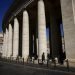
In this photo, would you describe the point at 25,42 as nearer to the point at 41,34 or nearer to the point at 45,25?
the point at 45,25

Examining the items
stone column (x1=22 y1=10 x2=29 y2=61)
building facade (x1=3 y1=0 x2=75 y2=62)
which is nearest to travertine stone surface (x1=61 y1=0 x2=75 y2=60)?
building facade (x1=3 y1=0 x2=75 y2=62)

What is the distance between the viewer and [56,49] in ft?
116

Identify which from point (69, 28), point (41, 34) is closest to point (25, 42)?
point (41, 34)

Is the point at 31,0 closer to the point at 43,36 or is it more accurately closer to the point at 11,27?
the point at 43,36

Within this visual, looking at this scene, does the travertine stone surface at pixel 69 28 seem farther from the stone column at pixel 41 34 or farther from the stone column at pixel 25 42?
the stone column at pixel 25 42

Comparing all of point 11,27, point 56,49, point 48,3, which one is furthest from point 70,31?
point 11,27

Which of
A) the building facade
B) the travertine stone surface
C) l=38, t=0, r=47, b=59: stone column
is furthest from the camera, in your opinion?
l=38, t=0, r=47, b=59: stone column

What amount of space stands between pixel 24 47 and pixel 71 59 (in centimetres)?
1529

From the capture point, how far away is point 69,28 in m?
22.8

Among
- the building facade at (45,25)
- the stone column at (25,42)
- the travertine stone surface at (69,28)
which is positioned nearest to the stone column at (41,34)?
the building facade at (45,25)

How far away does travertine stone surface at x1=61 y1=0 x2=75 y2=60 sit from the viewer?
2200 centimetres

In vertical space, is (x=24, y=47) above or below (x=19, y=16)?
below

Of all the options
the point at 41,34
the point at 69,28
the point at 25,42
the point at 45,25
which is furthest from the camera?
the point at 25,42

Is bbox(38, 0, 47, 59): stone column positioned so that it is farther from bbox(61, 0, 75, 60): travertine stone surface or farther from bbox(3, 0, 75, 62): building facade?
bbox(61, 0, 75, 60): travertine stone surface
